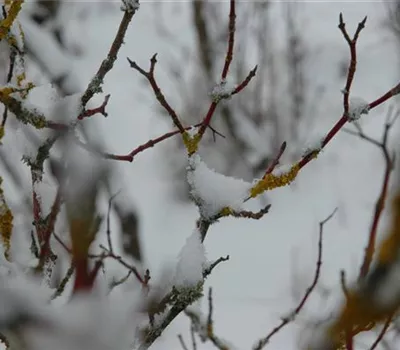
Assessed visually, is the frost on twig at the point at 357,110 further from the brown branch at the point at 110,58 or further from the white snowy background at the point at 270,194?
the white snowy background at the point at 270,194

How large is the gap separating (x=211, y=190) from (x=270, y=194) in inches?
168

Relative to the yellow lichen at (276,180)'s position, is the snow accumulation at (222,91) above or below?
above

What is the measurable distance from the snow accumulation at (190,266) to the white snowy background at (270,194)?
1.64 metres

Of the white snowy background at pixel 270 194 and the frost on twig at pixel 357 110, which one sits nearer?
the frost on twig at pixel 357 110

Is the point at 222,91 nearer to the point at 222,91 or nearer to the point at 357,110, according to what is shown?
the point at 222,91

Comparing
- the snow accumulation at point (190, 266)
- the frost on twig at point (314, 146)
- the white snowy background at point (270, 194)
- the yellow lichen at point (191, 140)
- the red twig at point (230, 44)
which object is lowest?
the snow accumulation at point (190, 266)

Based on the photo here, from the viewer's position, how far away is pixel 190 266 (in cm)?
86

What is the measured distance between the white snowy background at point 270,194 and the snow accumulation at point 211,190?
5.30 feet

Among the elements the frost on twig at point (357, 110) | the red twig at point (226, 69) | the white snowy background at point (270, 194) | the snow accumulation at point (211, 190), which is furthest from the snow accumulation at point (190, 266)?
the white snowy background at point (270, 194)

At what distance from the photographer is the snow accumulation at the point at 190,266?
84cm

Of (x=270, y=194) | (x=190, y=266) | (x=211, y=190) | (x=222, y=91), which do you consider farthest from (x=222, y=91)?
(x=270, y=194)

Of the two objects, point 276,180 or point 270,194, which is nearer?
point 276,180

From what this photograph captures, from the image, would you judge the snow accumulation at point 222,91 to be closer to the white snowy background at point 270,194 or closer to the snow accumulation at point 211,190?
the snow accumulation at point 211,190

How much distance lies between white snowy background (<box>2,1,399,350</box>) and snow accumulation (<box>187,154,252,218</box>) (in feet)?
5.30
